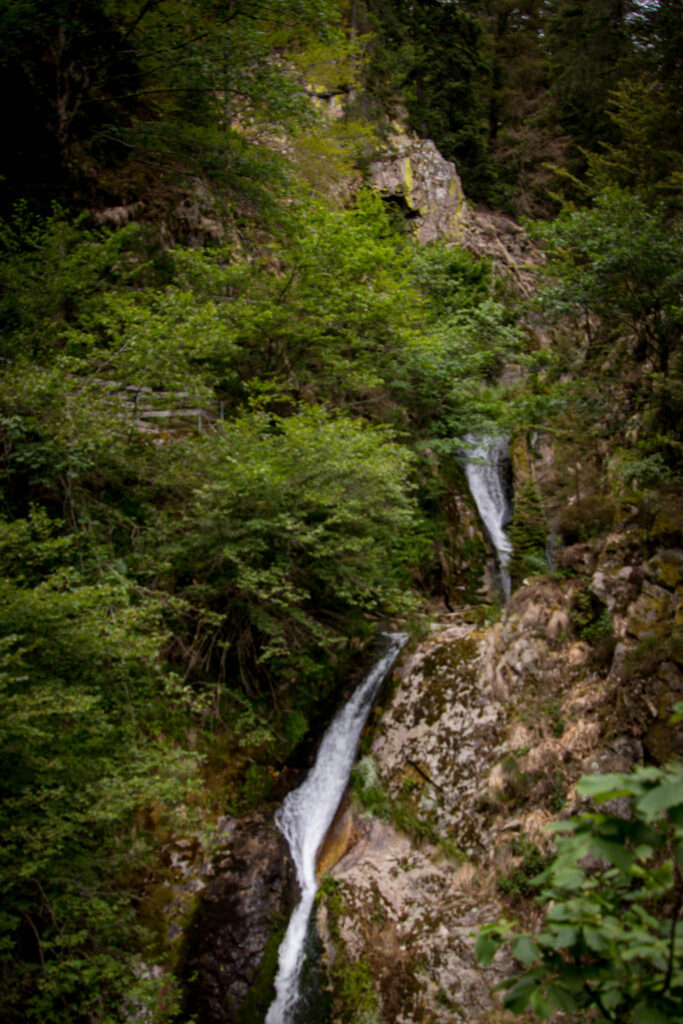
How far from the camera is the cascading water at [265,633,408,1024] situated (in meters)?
6.80

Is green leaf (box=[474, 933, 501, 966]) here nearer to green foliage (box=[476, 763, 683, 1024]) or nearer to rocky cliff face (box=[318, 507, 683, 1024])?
green foliage (box=[476, 763, 683, 1024])

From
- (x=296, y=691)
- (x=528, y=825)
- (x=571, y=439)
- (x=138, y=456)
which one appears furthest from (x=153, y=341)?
(x=528, y=825)

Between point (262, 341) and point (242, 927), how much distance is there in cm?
1004

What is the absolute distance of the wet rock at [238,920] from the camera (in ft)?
21.2

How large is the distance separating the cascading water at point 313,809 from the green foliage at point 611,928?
6.62 m

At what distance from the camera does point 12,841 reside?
201 inches

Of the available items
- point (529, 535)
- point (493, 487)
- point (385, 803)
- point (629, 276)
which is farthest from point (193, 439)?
point (493, 487)

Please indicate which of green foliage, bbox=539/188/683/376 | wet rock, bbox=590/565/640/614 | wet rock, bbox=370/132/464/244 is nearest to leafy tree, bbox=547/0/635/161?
wet rock, bbox=370/132/464/244

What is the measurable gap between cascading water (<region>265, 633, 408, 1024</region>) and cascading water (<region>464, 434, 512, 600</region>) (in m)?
5.79

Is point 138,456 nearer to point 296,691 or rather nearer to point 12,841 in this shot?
point 296,691

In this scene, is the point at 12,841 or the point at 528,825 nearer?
the point at 12,841

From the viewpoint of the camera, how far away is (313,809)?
847 centimetres

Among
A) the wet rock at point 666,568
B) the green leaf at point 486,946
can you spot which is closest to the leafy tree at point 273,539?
the wet rock at point 666,568

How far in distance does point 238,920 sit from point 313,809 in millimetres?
1759
